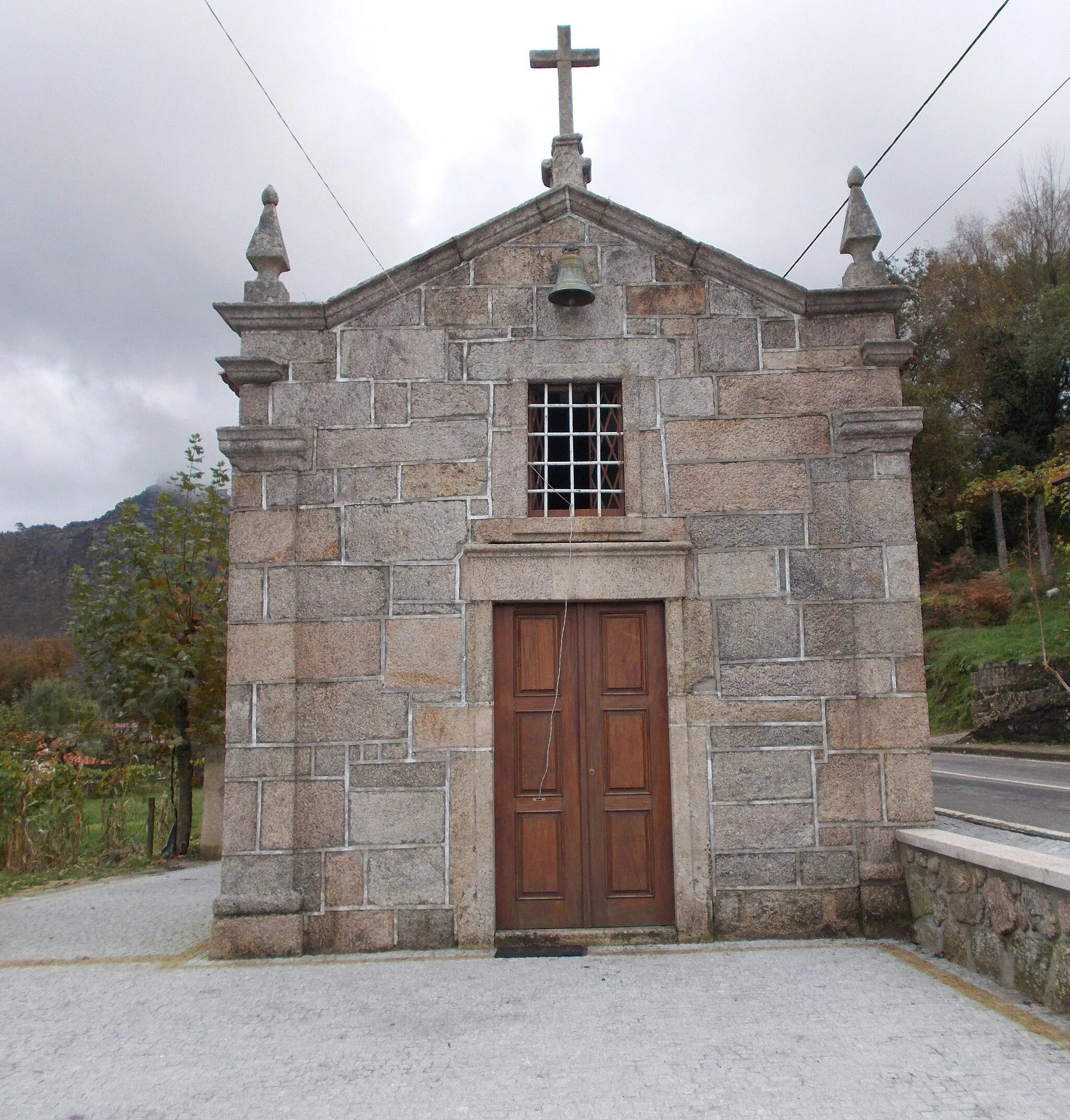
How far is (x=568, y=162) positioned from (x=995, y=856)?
536cm

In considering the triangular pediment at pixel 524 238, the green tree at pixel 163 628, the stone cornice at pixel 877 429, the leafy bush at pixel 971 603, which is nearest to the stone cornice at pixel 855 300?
the triangular pediment at pixel 524 238

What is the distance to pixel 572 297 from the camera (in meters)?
6.41

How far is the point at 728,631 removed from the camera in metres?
6.20

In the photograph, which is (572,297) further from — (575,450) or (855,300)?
(855,300)

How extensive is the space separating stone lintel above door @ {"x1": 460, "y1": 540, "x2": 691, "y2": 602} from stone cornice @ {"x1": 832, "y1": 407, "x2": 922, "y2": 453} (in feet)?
4.29

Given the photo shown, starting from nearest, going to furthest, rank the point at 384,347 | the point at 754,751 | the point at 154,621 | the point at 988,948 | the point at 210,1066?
the point at 210,1066, the point at 988,948, the point at 754,751, the point at 384,347, the point at 154,621

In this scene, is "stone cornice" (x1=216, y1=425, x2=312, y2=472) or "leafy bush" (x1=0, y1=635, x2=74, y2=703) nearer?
"stone cornice" (x1=216, y1=425, x2=312, y2=472)

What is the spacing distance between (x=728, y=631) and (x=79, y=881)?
23.4ft

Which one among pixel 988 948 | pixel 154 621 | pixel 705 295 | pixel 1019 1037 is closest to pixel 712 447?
pixel 705 295

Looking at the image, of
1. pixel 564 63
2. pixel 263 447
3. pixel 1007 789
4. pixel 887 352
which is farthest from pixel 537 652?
pixel 1007 789

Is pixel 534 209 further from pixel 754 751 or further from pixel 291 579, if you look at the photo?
pixel 754 751

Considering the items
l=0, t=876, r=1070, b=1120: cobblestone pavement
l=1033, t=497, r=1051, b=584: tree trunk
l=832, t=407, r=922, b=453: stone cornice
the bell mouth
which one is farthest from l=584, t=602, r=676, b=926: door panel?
l=1033, t=497, r=1051, b=584: tree trunk

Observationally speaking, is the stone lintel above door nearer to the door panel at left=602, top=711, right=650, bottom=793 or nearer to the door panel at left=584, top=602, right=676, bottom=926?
the door panel at left=584, top=602, right=676, bottom=926

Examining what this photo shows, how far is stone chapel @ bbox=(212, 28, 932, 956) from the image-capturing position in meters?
6.00
